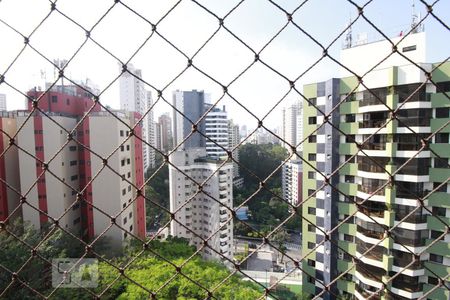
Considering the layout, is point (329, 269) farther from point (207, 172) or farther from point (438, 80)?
point (207, 172)

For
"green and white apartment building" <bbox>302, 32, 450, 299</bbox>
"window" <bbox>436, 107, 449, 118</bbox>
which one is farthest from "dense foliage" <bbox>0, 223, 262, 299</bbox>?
"window" <bbox>436, 107, 449, 118</bbox>

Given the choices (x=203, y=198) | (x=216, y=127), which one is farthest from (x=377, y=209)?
(x=216, y=127)

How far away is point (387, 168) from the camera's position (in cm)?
434

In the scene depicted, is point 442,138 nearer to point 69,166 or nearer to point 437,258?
point 437,258

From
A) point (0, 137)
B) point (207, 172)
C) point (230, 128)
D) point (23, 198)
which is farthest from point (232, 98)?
point (230, 128)

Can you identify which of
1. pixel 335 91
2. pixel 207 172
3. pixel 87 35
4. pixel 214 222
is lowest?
pixel 214 222

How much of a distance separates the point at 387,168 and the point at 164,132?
600 inches

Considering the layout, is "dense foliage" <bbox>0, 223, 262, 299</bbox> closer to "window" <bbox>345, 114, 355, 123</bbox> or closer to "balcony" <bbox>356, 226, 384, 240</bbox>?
"balcony" <bbox>356, 226, 384, 240</bbox>

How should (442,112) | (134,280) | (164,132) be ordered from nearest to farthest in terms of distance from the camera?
1. (134,280)
2. (442,112)
3. (164,132)

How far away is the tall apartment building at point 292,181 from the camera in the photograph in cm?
1391

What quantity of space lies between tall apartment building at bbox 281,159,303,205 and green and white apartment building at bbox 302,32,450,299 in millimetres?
8223

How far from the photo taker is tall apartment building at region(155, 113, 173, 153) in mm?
16875

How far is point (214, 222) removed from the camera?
902cm

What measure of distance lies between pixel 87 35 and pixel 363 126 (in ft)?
14.9
